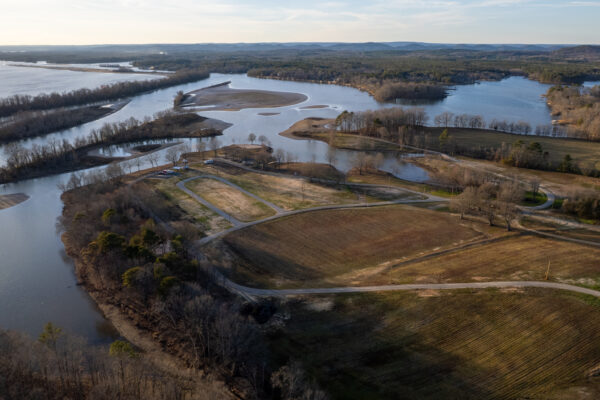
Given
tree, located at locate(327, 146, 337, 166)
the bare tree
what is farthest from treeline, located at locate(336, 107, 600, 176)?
the bare tree

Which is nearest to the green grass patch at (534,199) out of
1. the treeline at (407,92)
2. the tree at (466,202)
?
the tree at (466,202)

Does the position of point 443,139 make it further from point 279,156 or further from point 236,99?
point 236,99

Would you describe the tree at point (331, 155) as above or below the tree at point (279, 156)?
below

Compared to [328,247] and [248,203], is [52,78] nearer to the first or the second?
[248,203]

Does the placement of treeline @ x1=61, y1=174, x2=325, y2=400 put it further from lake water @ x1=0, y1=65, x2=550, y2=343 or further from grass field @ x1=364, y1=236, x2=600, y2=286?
grass field @ x1=364, y1=236, x2=600, y2=286

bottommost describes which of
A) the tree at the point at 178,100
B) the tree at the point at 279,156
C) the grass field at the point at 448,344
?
the grass field at the point at 448,344

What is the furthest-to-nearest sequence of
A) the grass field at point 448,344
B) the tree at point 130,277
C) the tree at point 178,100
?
the tree at point 178,100 → the tree at point 130,277 → the grass field at point 448,344

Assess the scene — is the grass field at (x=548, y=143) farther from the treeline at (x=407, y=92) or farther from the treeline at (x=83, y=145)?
the treeline at (x=83, y=145)
